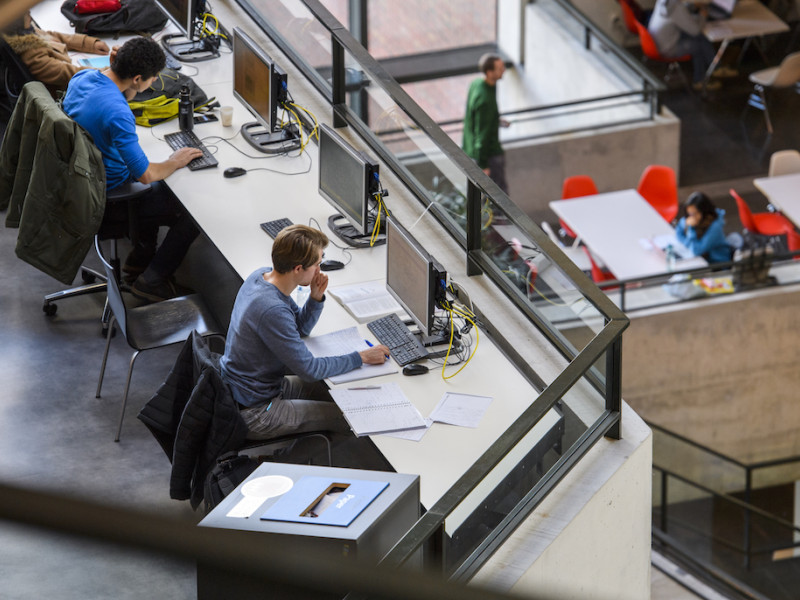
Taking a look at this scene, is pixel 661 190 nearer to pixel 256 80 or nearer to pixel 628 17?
pixel 628 17

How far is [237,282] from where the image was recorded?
449 cm

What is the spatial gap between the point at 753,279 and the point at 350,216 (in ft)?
14.5

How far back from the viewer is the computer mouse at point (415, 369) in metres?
3.56

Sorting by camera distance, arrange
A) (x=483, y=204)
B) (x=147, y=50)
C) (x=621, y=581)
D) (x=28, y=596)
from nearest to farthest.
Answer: (x=28, y=596) < (x=621, y=581) < (x=483, y=204) < (x=147, y=50)

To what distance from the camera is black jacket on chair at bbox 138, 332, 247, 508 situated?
315 centimetres

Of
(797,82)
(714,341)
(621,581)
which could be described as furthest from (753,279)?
(621,581)

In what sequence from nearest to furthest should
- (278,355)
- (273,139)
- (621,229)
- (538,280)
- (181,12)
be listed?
(278,355)
(538,280)
(273,139)
(181,12)
(621,229)

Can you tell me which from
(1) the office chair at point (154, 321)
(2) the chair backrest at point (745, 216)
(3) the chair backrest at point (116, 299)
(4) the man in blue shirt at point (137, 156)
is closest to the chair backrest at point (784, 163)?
(2) the chair backrest at point (745, 216)

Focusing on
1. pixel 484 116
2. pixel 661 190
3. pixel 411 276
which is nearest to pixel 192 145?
pixel 411 276

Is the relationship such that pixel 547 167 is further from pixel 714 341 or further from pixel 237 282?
pixel 237 282

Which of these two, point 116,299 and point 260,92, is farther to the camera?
point 260,92

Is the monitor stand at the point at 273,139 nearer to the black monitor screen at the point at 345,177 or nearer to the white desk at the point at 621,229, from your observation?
the black monitor screen at the point at 345,177

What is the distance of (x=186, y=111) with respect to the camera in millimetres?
5035

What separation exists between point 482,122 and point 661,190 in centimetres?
161
